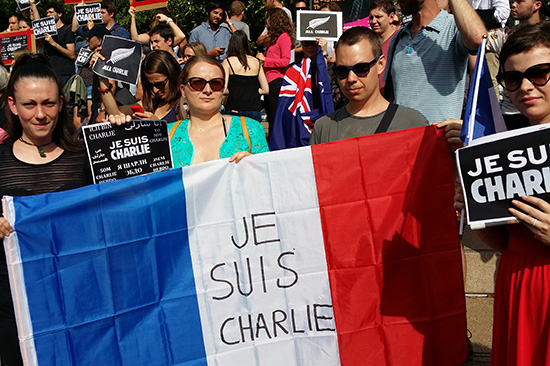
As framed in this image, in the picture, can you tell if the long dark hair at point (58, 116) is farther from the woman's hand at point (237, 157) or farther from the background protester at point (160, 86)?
the background protester at point (160, 86)

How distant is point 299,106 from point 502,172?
3.34 meters

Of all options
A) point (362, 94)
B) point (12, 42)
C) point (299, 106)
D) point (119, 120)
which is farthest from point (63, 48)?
point (362, 94)

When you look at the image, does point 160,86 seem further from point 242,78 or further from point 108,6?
point 108,6

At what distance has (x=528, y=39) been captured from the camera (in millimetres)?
2254

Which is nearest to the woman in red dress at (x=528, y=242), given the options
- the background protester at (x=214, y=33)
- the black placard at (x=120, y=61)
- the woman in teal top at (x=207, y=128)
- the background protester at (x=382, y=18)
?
the woman in teal top at (x=207, y=128)

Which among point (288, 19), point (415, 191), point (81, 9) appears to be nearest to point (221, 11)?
point (288, 19)

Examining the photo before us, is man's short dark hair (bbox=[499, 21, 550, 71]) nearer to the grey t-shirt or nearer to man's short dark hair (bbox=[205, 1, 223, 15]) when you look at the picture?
the grey t-shirt

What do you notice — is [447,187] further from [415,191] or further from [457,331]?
[457,331]

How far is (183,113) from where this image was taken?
448cm

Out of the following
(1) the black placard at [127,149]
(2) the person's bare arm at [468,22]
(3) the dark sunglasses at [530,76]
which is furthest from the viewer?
(2) the person's bare arm at [468,22]

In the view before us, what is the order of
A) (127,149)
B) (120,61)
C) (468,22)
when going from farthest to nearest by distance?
(120,61) < (468,22) < (127,149)

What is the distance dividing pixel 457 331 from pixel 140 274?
173 cm

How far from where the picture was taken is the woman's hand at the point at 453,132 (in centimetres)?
296

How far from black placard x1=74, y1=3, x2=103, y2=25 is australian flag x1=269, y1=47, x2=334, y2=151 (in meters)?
4.71
